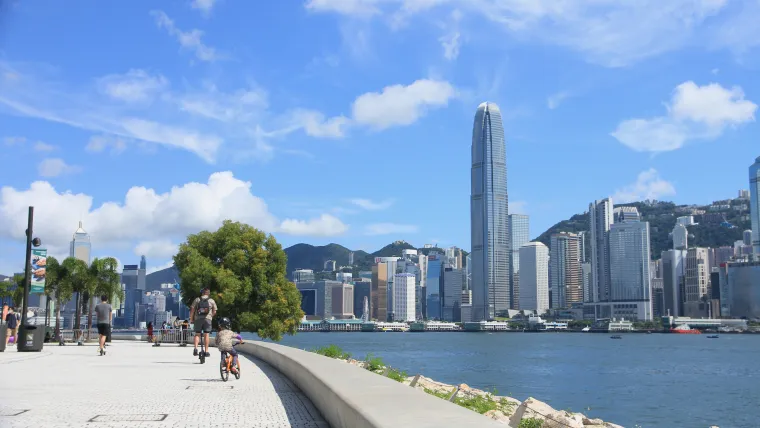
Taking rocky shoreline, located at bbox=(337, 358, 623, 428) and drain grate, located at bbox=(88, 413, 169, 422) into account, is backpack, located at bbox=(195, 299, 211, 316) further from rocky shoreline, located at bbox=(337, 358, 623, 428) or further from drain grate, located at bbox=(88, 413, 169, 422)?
drain grate, located at bbox=(88, 413, 169, 422)

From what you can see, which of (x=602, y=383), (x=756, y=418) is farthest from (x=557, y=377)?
(x=756, y=418)

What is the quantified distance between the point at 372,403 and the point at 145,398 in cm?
585

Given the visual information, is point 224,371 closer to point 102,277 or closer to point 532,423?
point 532,423

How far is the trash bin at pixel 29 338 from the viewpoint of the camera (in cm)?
2475

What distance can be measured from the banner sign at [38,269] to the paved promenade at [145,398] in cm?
1031

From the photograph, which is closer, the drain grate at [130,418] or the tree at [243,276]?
the drain grate at [130,418]

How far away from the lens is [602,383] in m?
52.5

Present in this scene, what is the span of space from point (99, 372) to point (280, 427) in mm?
9621

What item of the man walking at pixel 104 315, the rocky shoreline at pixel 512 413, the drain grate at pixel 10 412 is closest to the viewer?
the drain grate at pixel 10 412

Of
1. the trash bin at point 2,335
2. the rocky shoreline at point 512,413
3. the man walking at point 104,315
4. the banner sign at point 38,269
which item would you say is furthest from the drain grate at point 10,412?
the banner sign at point 38,269

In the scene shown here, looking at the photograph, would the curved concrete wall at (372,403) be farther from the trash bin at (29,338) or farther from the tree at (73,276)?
the tree at (73,276)

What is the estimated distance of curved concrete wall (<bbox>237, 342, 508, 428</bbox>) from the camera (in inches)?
255

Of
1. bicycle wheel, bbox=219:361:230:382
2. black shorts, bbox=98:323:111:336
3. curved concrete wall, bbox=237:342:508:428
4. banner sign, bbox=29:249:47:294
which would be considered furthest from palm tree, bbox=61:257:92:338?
curved concrete wall, bbox=237:342:508:428

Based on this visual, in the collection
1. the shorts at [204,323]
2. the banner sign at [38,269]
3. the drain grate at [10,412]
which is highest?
the banner sign at [38,269]
